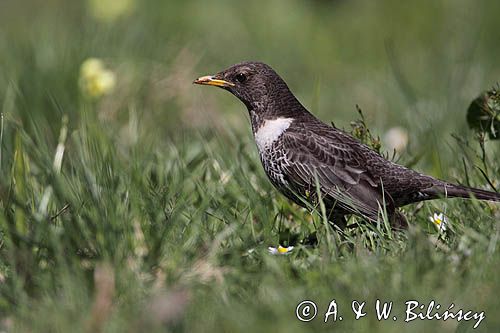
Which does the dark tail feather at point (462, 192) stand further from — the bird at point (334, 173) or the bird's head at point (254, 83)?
the bird's head at point (254, 83)

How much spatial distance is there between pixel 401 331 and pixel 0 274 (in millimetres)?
1881

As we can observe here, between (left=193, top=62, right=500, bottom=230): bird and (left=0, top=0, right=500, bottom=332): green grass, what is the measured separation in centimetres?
15

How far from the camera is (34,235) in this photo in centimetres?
397

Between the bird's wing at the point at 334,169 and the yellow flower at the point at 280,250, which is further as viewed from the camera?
the bird's wing at the point at 334,169

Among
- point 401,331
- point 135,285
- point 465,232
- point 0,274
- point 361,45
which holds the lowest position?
point 0,274

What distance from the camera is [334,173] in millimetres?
5125

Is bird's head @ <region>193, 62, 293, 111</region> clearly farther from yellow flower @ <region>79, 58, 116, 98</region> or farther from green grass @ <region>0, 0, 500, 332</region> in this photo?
yellow flower @ <region>79, 58, 116, 98</region>

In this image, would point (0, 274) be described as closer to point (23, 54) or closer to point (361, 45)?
point (23, 54)

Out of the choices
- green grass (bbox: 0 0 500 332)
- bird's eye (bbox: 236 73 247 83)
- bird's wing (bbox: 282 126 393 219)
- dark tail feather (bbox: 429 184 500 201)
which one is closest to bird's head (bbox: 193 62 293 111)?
bird's eye (bbox: 236 73 247 83)

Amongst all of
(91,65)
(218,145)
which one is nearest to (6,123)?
(91,65)

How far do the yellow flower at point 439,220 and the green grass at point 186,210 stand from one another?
0.14 ft

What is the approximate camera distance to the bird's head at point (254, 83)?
564 centimetres

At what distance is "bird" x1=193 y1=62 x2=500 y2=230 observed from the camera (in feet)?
15.9

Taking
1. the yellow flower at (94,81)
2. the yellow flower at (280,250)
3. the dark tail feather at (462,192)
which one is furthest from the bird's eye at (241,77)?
the yellow flower at (280,250)
